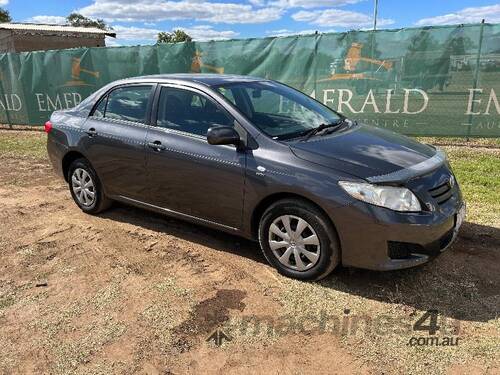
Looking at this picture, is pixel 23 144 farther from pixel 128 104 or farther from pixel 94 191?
pixel 128 104

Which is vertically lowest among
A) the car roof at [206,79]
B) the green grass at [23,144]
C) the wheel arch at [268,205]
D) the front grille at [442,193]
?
the green grass at [23,144]

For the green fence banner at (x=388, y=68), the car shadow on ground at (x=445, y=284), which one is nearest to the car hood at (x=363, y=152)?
the car shadow on ground at (x=445, y=284)

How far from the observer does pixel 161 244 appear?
4.72 metres

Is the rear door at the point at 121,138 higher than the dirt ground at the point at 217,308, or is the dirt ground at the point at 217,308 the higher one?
the rear door at the point at 121,138

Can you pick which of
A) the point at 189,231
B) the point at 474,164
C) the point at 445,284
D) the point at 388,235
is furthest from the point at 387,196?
the point at 474,164

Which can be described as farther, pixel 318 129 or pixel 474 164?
pixel 474 164

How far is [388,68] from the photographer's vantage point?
28.6ft

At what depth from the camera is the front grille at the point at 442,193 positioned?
3550 mm

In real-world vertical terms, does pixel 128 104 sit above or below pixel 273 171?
above

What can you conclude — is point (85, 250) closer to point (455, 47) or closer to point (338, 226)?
point (338, 226)

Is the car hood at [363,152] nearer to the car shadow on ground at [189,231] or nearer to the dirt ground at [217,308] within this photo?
the dirt ground at [217,308]

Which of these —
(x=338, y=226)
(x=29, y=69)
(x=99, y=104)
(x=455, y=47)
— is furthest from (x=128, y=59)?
(x=338, y=226)

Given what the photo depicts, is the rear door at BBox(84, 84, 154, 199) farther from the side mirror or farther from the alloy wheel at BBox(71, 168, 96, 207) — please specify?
the side mirror

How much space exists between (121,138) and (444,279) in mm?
3346
